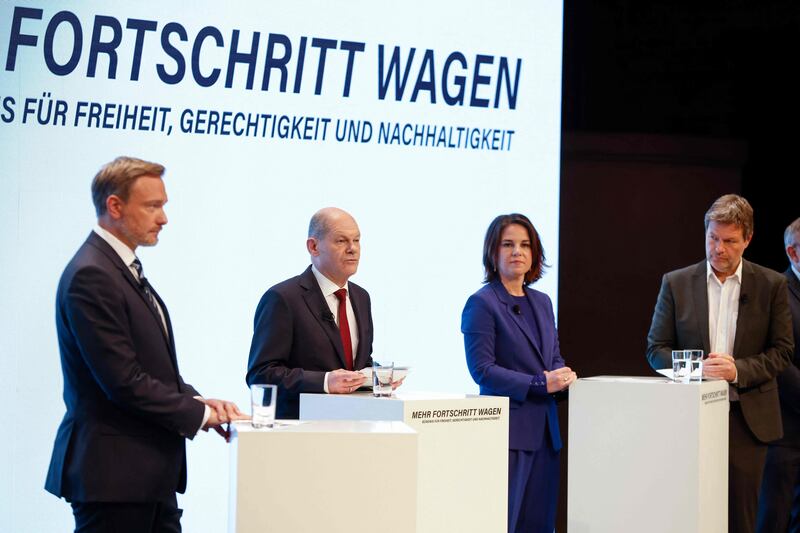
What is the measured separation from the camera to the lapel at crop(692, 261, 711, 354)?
4.55 meters

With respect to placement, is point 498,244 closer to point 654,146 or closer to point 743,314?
point 743,314

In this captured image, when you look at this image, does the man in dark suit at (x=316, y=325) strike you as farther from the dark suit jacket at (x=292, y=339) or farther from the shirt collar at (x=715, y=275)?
the shirt collar at (x=715, y=275)

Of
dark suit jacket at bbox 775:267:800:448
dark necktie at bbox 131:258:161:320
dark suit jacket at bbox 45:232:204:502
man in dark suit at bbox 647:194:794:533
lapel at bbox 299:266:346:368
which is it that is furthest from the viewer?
dark suit jacket at bbox 775:267:800:448

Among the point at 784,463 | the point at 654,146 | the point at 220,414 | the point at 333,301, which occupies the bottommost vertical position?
the point at 784,463

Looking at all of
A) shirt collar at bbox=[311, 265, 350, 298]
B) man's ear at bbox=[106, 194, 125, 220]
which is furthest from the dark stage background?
man's ear at bbox=[106, 194, 125, 220]

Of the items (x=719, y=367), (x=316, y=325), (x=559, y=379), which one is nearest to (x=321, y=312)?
(x=316, y=325)

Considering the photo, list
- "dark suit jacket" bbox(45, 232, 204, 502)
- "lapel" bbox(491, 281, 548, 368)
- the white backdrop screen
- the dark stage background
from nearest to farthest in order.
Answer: "dark suit jacket" bbox(45, 232, 204, 502), "lapel" bbox(491, 281, 548, 368), the white backdrop screen, the dark stage background

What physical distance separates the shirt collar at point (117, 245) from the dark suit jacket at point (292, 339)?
2.92 ft

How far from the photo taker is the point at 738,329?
15.0 ft

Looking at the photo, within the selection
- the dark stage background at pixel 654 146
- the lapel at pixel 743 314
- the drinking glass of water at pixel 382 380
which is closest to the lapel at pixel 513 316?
the lapel at pixel 743 314

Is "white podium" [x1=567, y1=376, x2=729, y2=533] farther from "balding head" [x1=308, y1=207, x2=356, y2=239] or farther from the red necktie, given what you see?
"balding head" [x1=308, y1=207, x2=356, y2=239]

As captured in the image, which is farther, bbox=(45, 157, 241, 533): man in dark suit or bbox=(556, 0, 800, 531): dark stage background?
bbox=(556, 0, 800, 531): dark stage background

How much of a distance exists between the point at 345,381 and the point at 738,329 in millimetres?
1944

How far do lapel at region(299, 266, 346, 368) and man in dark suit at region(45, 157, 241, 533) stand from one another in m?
0.92
